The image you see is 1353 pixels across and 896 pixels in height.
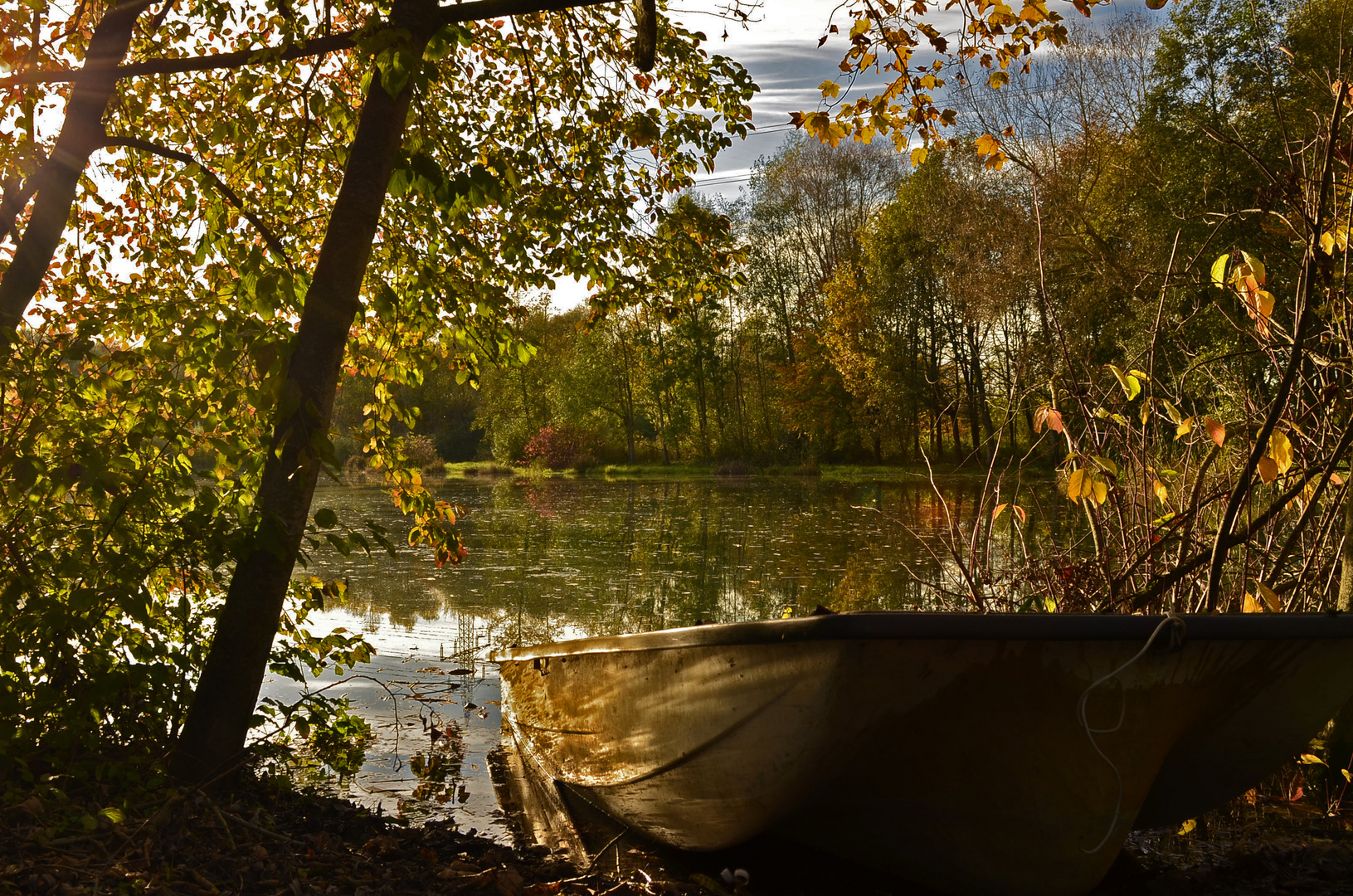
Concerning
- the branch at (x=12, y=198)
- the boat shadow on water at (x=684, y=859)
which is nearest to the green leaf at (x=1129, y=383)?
the boat shadow on water at (x=684, y=859)

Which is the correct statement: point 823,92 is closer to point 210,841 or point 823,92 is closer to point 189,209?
point 189,209

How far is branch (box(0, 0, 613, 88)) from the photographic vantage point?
3.46m

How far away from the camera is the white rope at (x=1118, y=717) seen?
97.0 inches

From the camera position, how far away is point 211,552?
3.03 m

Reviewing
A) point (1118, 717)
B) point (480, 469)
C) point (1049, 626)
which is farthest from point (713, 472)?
point (1049, 626)

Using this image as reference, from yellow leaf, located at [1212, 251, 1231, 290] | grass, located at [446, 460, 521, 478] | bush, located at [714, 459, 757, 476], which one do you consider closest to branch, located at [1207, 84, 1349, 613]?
yellow leaf, located at [1212, 251, 1231, 290]

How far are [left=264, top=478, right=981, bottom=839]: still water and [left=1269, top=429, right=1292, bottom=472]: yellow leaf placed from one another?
1.36 metres

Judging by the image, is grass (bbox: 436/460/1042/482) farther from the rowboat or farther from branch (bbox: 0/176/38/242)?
branch (bbox: 0/176/38/242)

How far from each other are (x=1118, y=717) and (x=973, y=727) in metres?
0.40

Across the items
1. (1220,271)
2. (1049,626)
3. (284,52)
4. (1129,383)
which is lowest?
(1049,626)

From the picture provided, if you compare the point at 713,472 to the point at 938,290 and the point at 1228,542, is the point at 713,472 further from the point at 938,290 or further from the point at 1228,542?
the point at 1228,542

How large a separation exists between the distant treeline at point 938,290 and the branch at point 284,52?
164 cm

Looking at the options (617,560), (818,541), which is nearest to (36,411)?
A: (617,560)

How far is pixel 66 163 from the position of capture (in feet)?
12.1
